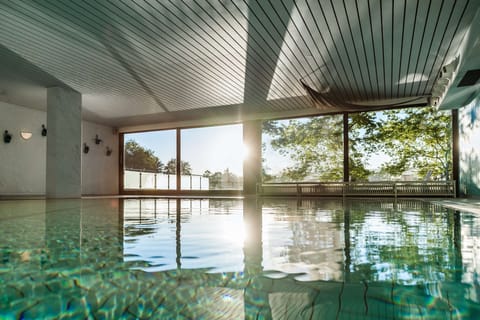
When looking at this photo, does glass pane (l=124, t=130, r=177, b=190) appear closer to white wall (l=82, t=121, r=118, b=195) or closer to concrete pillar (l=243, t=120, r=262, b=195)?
white wall (l=82, t=121, r=118, b=195)

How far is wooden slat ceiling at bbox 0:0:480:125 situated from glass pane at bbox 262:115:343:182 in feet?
6.04

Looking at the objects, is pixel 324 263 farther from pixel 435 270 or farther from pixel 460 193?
pixel 460 193

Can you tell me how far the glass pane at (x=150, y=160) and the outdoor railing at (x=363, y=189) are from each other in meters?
4.39

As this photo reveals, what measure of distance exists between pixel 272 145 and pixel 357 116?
3020 mm

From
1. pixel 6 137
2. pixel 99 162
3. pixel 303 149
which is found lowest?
pixel 99 162

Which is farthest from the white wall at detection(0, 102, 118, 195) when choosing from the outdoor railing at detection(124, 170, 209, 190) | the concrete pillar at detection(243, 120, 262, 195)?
the concrete pillar at detection(243, 120, 262, 195)

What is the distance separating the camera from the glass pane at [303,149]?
10.7 m

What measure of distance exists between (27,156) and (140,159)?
435 cm

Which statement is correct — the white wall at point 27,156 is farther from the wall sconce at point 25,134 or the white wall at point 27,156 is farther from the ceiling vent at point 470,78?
the ceiling vent at point 470,78

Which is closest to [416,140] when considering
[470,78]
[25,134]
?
[470,78]

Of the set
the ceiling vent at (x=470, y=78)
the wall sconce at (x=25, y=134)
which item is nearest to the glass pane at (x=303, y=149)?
the ceiling vent at (x=470, y=78)

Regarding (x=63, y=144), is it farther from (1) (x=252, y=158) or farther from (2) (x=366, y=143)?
(2) (x=366, y=143)

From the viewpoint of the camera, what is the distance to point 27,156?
436 inches

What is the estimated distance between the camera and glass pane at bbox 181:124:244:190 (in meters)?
12.5
